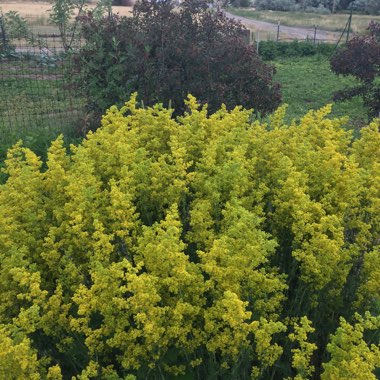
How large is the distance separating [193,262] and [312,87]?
1278 centimetres

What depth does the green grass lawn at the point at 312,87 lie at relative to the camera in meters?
11.4

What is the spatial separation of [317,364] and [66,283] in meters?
1.57

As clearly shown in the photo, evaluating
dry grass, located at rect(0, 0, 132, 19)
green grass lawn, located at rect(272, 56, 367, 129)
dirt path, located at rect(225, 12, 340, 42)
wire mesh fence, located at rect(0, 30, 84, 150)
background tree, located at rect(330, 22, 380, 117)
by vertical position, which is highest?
background tree, located at rect(330, 22, 380, 117)

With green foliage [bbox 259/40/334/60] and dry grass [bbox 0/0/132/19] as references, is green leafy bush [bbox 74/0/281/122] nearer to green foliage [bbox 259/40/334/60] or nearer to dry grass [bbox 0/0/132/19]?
green foliage [bbox 259/40/334/60]

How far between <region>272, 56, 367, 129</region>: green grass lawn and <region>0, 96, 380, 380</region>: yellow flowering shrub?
24.1 feet

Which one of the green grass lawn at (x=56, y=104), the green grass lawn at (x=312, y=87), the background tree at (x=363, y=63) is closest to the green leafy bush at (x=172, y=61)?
the green grass lawn at (x=56, y=104)

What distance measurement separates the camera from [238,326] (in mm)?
2193

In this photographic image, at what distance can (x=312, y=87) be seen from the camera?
14.5 metres

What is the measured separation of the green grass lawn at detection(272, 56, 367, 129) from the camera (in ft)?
37.4

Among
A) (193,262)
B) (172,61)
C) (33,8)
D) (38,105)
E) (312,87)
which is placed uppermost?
(172,61)

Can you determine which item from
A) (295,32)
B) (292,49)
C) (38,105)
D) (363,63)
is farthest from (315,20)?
(38,105)

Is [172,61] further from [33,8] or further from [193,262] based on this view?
[33,8]

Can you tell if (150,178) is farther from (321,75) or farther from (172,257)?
(321,75)

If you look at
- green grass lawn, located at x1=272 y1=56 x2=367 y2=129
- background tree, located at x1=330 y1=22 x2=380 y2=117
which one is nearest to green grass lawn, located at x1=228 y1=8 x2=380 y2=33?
green grass lawn, located at x1=272 y1=56 x2=367 y2=129
